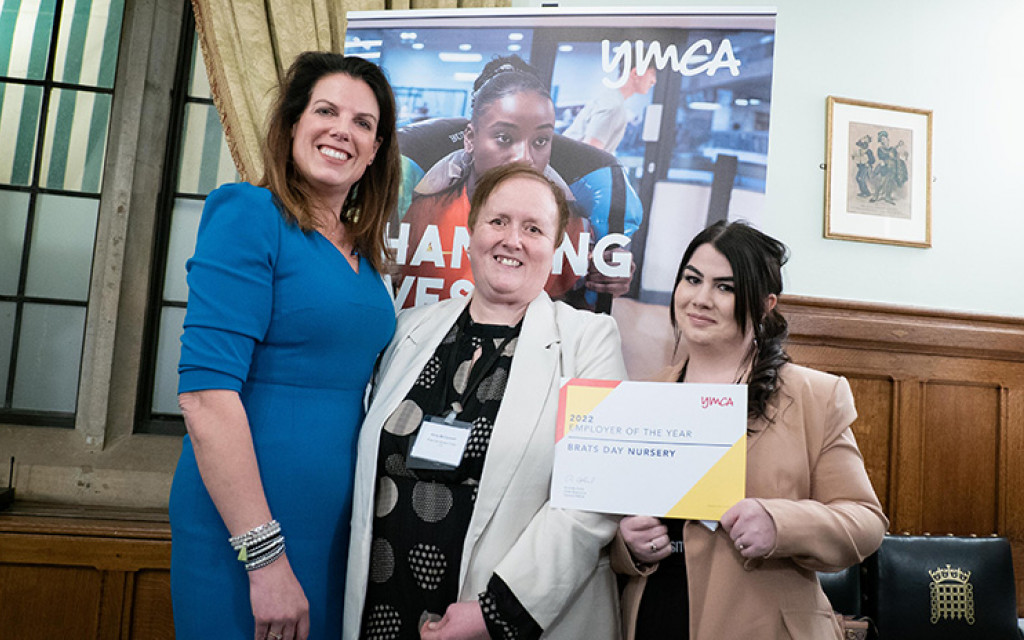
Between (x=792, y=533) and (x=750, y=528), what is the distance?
0.24ft

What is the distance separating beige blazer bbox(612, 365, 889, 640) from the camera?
1243mm

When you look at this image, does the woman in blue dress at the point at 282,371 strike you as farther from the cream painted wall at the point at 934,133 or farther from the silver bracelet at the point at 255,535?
the cream painted wall at the point at 934,133

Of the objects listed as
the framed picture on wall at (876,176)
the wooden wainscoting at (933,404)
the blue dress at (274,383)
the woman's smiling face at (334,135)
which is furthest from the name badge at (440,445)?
the framed picture on wall at (876,176)

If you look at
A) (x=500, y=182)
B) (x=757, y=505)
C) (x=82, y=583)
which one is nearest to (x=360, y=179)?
(x=500, y=182)

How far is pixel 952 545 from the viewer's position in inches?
93.0

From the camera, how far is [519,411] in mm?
1406

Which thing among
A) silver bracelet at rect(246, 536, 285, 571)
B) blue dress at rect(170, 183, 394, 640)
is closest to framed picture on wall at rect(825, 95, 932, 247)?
blue dress at rect(170, 183, 394, 640)

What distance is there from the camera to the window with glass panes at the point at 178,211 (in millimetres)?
3188

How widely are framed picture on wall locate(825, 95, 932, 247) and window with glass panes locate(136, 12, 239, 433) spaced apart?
261 cm

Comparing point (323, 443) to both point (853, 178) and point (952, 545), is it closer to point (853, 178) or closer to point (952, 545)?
point (952, 545)

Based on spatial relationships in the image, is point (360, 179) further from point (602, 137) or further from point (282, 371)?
point (602, 137)

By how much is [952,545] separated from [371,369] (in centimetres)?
206

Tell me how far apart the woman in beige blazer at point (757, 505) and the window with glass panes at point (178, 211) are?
99.7 inches

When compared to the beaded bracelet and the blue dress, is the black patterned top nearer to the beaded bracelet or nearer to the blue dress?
the blue dress
